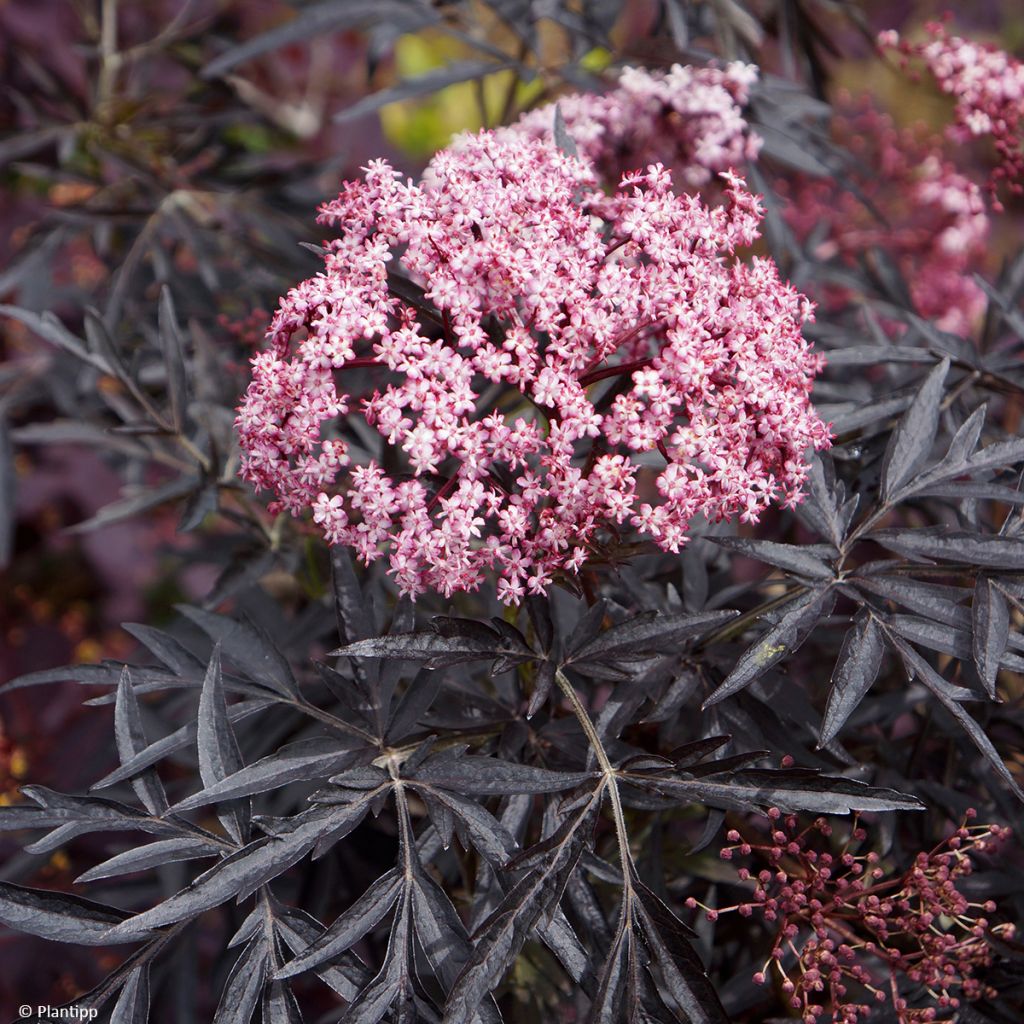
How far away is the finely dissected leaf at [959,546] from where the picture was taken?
948mm

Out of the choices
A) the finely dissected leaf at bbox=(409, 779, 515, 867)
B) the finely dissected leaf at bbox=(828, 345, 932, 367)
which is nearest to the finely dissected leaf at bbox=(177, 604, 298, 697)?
the finely dissected leaf at bbox=(409, 779, 515, 867)

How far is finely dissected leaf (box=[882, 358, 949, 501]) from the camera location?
1.04 m

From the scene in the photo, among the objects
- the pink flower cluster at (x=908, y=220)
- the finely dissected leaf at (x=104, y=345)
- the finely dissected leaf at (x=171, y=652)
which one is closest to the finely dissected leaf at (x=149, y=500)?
the finely dissected leaf at (x=104, y=345)

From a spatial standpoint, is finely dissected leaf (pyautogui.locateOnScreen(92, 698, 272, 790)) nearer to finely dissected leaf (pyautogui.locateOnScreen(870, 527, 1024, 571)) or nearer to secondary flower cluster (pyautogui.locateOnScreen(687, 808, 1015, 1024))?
secondary flower cluster (pyautogui.locateOnScreen(687, 808, 1015, 1024))

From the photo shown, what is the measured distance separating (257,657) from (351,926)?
0.31 meters

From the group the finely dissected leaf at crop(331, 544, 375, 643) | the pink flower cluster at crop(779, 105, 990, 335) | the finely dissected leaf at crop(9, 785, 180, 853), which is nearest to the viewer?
the finely dissected leaf at crop(9, 785, 180, 853)

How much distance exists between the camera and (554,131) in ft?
3.71

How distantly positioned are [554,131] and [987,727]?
88 cm

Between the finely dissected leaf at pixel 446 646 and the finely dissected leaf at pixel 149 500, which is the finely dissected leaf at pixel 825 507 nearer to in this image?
the finely dissected leaf at pixel 446 646

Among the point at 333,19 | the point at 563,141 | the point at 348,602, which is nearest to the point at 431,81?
the point at 333,19

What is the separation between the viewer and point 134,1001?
0.94 meters

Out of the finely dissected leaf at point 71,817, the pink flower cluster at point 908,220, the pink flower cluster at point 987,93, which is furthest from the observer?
the pink flower cluster at point 908,220

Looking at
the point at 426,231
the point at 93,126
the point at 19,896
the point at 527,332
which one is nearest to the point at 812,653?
the point at 527,332

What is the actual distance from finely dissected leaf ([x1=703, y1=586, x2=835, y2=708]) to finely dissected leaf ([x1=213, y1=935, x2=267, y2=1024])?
47cm
